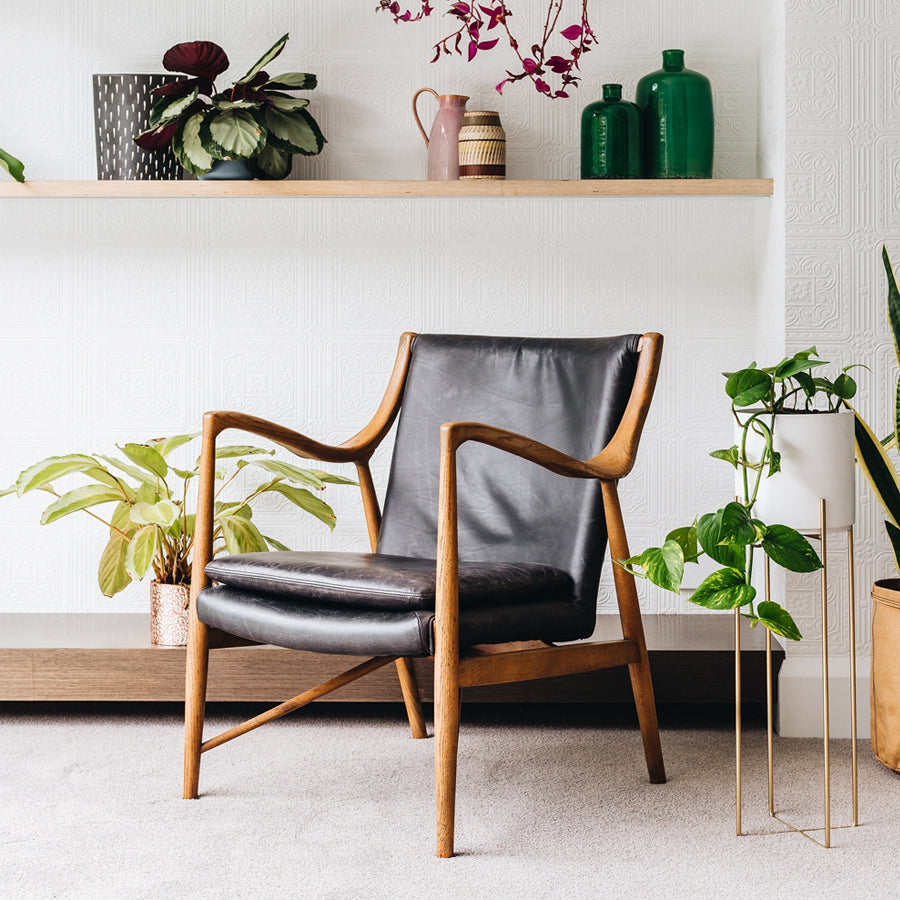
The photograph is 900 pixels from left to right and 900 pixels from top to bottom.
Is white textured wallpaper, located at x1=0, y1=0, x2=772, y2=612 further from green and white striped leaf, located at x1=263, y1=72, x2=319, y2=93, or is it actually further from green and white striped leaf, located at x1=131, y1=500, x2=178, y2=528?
green and white striped leaf, located at x1=131, y1=500, x2=178, y2=528

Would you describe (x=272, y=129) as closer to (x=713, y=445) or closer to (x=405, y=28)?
(x=405, y=28)

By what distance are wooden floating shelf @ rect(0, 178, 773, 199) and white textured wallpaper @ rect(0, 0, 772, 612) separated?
237 millimetres

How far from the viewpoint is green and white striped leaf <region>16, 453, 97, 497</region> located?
232 centimetres

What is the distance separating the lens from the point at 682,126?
2523 millimetres

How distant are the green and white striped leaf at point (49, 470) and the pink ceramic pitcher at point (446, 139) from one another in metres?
1.08

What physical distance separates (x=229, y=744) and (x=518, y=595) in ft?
2.74

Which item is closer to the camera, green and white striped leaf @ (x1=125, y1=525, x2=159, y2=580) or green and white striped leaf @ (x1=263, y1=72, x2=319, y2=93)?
green and white striped leaf @ (x1=125, y1=525, x2=159, y2=580)

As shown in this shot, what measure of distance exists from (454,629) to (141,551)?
0.96m

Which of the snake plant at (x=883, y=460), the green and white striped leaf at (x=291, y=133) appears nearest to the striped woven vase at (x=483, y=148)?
the green and white striped leaf at (x=291, y=133)

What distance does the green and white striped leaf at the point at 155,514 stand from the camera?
7.24 feet

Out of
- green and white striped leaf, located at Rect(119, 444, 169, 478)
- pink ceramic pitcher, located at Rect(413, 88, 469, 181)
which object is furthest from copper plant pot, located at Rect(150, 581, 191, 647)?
pink ceramic pitcher, located at Rect(413, 88, 469, 181)

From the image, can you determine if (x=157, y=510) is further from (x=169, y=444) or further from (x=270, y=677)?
(x=270, y=677)

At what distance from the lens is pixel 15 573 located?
9.30 ft

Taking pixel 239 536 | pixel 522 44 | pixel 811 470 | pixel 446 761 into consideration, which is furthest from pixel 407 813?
pixel 522 44
